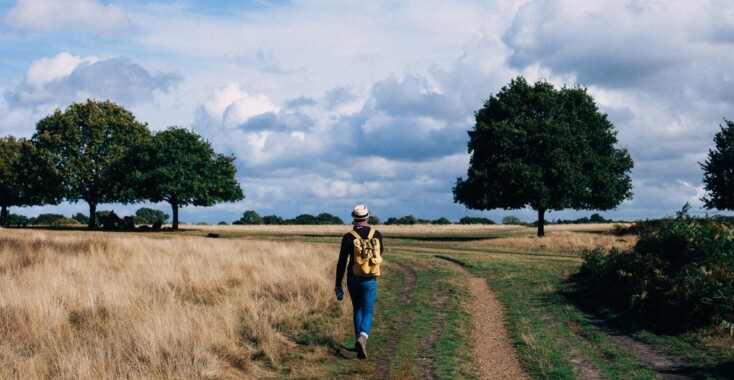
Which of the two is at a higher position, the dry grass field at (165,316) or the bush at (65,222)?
the bush at (65,222)

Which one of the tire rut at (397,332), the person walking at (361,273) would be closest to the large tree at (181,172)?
the tire rut at (397,332)

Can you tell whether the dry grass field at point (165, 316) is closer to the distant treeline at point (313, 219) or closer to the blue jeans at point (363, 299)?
the blue jeans at point (363, 299)

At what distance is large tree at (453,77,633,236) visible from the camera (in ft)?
154

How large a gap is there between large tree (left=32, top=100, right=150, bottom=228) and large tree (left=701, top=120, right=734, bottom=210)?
2227 inches

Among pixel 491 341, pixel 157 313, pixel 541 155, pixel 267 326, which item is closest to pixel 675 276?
pixel 491 341

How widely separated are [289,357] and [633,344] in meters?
7.21

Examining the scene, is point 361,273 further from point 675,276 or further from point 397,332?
point 675,276

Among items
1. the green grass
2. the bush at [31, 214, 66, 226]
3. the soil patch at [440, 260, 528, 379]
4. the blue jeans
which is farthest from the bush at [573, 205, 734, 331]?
the bush at [31, 214, 66, 226]

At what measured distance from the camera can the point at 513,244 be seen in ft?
138

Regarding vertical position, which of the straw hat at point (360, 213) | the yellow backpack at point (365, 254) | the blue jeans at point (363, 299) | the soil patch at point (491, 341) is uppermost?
the straw hat at point (360, 213)

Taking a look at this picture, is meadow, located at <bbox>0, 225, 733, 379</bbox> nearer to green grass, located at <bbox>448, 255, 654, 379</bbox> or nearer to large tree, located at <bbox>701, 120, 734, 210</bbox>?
green grass, located at <bbox>448, 255, 654, 379</bbox>

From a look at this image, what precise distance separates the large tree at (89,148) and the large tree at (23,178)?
133 cm

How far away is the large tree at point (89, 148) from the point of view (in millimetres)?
62125

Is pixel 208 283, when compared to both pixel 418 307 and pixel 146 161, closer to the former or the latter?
pixel 418 307
